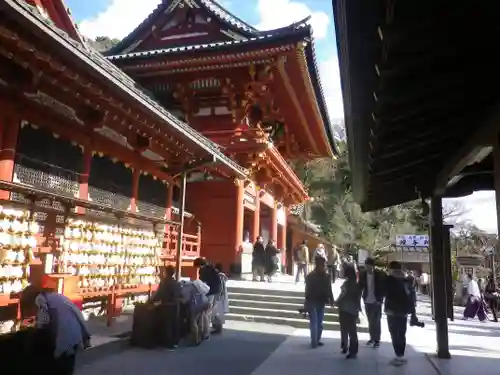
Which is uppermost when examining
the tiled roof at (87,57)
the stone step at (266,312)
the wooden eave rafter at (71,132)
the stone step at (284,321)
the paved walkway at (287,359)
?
the tiled roof at (87,57)

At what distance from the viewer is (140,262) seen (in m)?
8.79

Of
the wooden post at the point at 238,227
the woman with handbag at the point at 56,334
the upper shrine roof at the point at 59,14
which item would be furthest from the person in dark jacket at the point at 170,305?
the wooden post at the point at 238,227

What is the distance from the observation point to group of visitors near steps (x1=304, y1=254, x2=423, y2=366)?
6.55 meters

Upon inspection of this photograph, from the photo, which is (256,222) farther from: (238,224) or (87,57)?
(87,57)

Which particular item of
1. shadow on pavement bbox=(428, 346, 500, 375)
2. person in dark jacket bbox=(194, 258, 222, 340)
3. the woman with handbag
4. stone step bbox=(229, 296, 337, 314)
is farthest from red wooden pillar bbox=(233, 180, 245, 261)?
the woman with handbag

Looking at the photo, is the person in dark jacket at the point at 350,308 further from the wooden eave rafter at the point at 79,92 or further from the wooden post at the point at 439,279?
the wooden eave rafter at the point at 79,92

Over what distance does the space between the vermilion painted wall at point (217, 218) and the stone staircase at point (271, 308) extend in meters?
2.66

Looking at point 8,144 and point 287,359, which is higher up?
point 8,144

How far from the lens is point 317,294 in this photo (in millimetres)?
7695

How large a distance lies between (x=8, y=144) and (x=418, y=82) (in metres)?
5.81

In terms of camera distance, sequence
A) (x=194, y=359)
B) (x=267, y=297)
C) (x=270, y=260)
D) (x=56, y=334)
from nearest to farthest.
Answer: (x=56, y=334) < (x=194, y=359) < (x=267, y=297) < (x=270, y=260)

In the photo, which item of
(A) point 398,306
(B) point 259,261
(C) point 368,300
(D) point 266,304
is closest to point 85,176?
(D) point 266,304

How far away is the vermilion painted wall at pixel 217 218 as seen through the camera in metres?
14.5

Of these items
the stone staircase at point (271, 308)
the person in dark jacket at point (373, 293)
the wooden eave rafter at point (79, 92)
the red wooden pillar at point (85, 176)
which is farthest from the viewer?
the stone staircase at point (271, 308)
